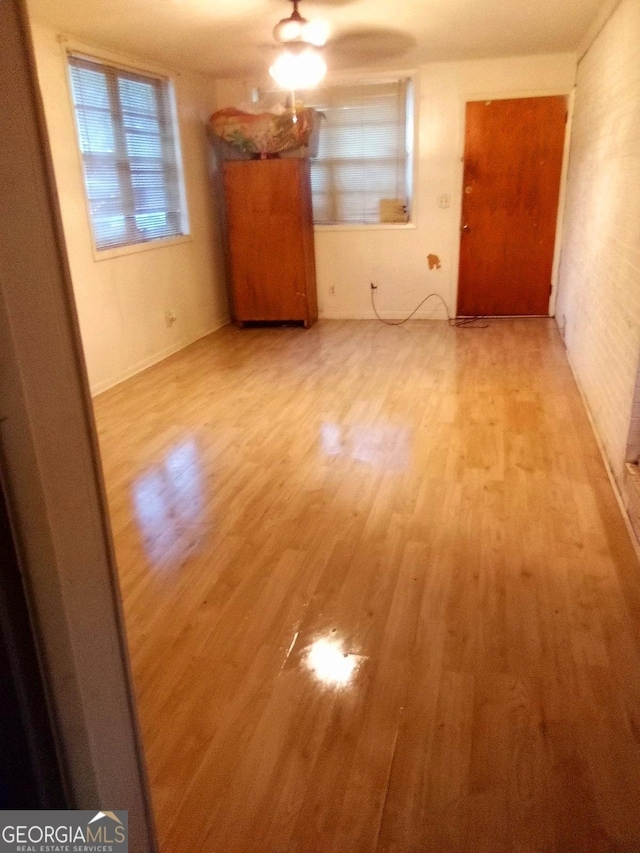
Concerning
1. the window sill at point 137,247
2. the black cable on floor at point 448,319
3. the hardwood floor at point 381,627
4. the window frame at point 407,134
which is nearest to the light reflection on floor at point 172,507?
the hardwood floor at point 381,627

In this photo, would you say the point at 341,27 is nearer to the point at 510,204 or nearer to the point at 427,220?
the point at 427,220

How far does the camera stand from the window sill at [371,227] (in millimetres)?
6086

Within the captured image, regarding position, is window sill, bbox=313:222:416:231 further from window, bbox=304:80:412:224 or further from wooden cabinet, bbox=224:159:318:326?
wooden cabinet, bbox=224:159:318:326

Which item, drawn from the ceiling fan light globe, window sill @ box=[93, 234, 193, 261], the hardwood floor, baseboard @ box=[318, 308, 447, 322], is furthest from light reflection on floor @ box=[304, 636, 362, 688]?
baseboard @ box=[318, 308, 447, 322]

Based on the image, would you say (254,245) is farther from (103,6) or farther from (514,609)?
(514,609)

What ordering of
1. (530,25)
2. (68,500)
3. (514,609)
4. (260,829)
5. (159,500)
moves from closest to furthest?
(68,500), (260,829), (514,609), (159,500), (530,25)

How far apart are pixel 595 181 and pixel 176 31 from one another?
2873 millimetres

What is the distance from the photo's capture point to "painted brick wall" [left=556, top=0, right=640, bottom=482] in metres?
2.75

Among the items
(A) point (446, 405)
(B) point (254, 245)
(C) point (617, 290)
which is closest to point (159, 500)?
(A) point (446, 405)

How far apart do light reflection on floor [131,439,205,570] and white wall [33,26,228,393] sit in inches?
54.8

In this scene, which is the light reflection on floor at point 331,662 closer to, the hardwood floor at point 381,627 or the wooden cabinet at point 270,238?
the hardwood floor at point 381,627

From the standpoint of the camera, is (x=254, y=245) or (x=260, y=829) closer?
(x=260, y=829)

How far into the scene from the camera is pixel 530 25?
434 cm

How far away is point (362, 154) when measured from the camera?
602cm
